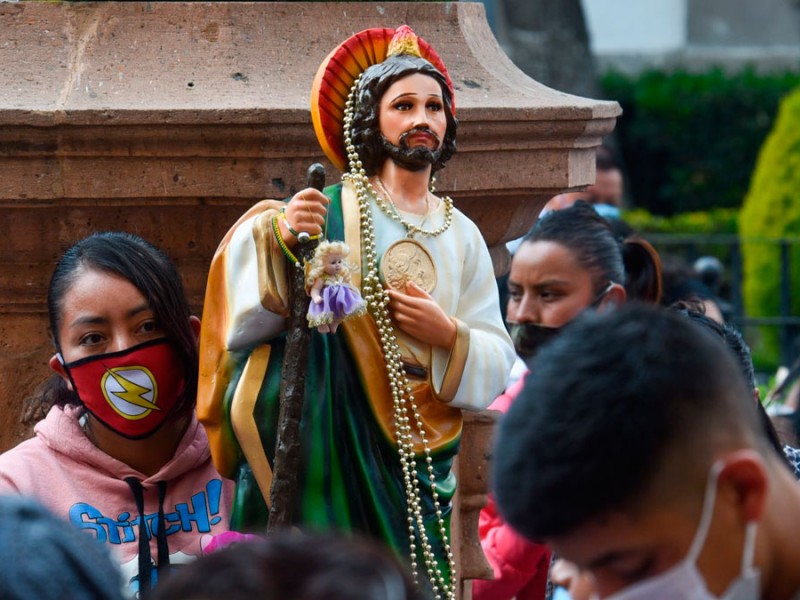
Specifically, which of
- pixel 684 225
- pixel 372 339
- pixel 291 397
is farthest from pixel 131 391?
pixel 684 225

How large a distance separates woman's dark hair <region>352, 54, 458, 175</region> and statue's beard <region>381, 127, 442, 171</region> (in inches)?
→ 1.0

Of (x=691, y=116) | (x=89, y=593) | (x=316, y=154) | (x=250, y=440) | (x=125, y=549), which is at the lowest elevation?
(x=691, y=116)

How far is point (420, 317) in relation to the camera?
2975 millimetres

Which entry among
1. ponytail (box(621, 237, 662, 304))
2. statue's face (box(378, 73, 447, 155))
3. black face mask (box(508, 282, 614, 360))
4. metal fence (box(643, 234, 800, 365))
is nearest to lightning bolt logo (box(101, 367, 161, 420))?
statue's face (box(378, 73, 447, 155))

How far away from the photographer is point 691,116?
58.7 feet

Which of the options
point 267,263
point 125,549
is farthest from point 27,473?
point 267,263

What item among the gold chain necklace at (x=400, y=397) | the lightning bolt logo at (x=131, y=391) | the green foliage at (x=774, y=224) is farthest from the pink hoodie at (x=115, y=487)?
the green foliage at (x=774, y=224)

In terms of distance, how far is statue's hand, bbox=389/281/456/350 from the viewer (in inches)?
117

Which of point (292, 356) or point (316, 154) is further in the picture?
point (316, 154)

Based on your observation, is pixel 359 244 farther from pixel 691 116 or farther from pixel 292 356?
pixel 691 116

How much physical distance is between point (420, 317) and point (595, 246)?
1495mm

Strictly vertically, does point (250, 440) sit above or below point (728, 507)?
below

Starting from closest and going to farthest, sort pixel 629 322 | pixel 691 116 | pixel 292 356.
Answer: pixel 629 322 → pixel 292 356 → pixel 691 116

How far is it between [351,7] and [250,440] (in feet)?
4.42
